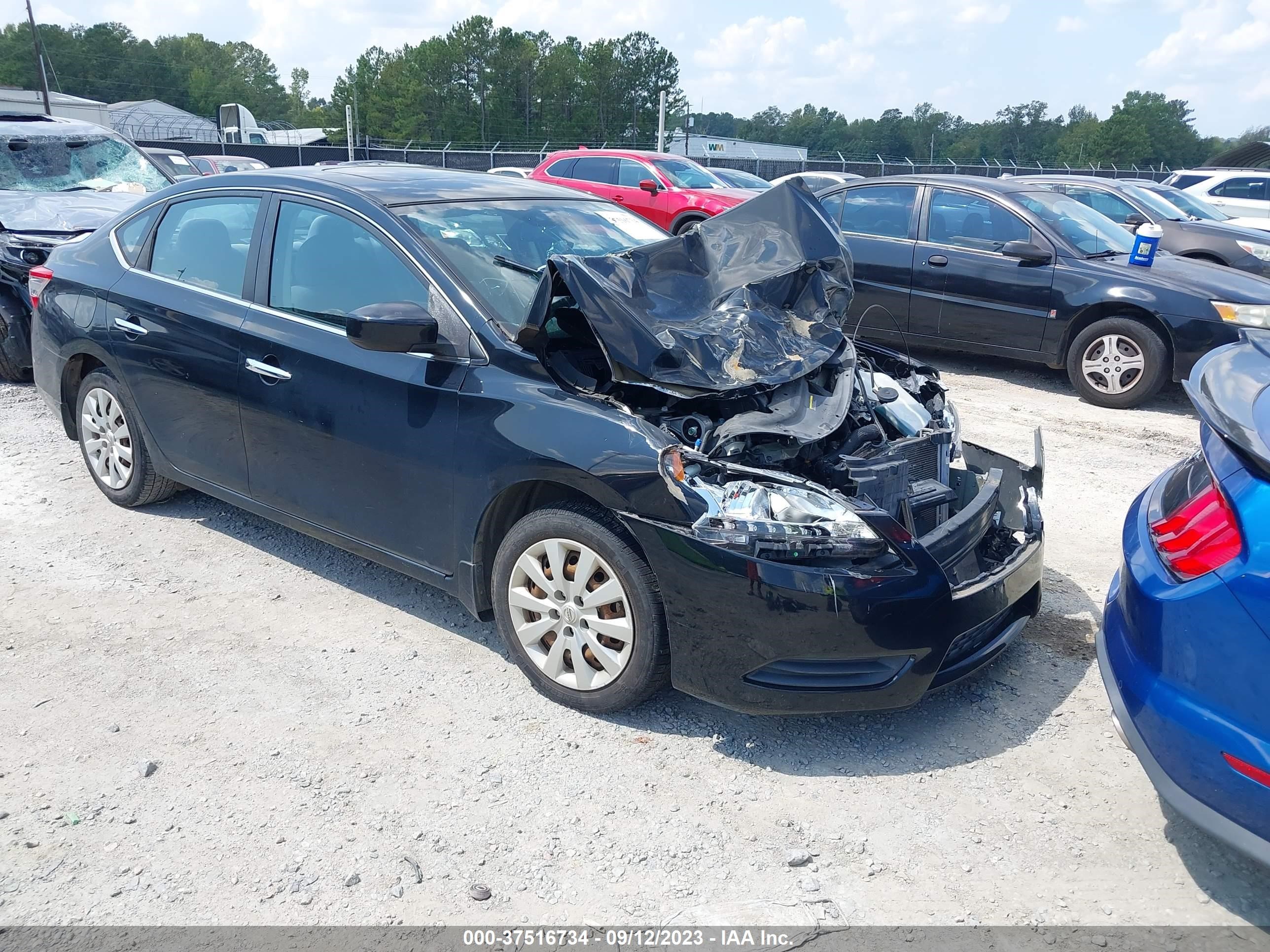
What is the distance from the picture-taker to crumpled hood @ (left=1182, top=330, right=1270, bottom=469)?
239cm

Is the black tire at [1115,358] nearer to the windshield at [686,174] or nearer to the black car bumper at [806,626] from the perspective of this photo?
the black car bumper at [806,626]

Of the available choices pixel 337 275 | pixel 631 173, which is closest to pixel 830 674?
pixel 337 275

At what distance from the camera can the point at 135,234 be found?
4.91m

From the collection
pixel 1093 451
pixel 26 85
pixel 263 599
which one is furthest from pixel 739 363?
pixel 26 85

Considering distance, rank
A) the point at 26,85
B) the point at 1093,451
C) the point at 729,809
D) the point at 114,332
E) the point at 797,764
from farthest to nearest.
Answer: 1. the point at 26,85
2. the point at 1093,451
3. the point at 114,332
4. the point at 797,764
5. the point at 729,809

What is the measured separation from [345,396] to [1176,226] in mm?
11137

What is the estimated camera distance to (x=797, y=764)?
10.5 ft

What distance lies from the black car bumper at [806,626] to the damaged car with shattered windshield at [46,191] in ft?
20.4

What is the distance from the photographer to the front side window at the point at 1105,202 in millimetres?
11836

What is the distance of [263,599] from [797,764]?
243 centimetres

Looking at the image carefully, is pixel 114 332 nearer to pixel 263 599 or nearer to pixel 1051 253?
pixel 263 599

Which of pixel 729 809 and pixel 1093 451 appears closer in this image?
pixel 729 809

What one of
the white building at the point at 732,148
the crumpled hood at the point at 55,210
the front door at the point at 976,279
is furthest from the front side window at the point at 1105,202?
the white building at the point at 732,148

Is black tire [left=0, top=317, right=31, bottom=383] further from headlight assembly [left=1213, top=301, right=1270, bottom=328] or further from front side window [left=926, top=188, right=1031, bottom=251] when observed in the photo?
headlight assembly [left=1213, top=301, right=1270, bottom=328]
